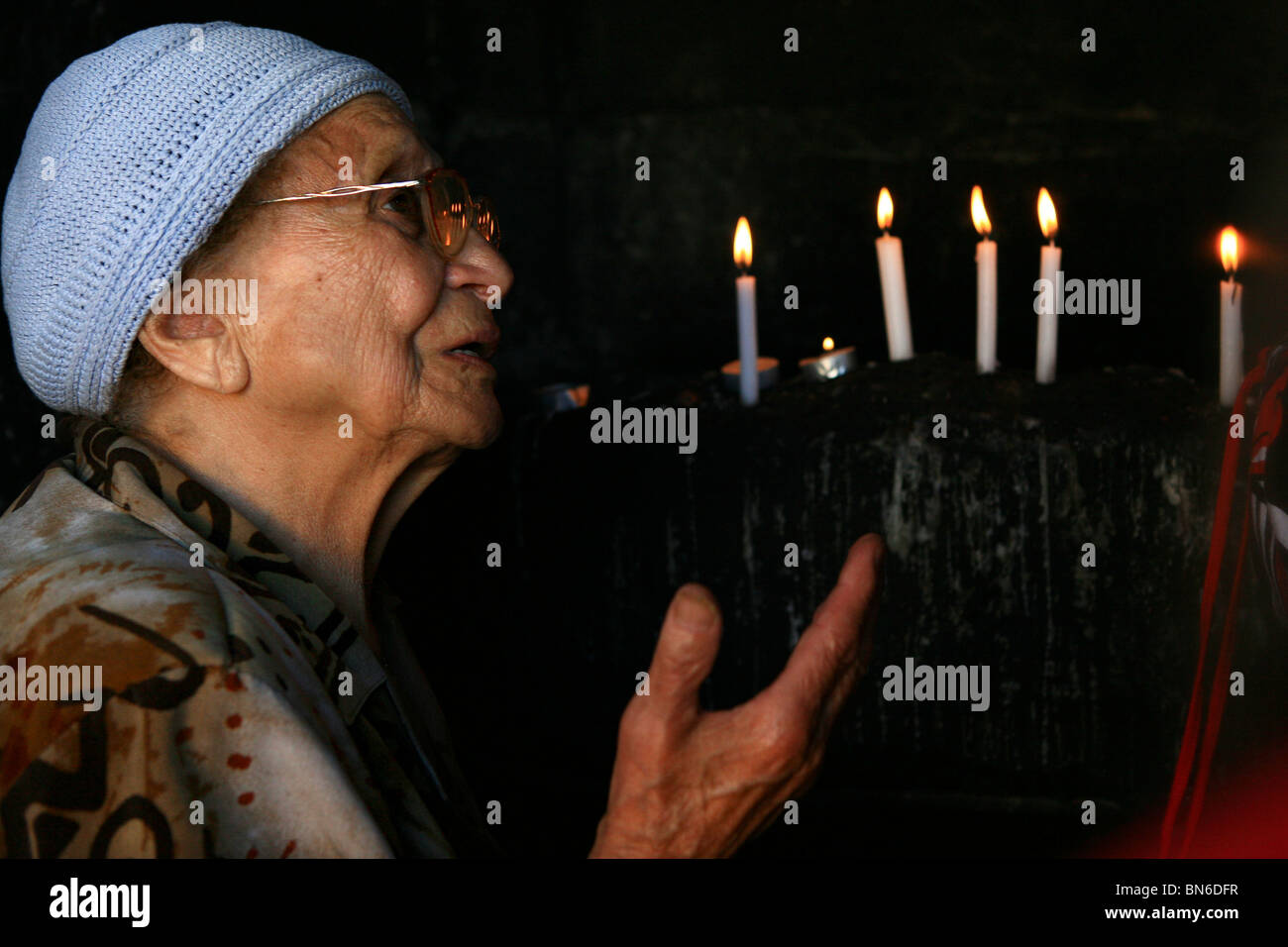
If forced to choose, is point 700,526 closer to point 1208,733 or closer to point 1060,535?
point 1060,535

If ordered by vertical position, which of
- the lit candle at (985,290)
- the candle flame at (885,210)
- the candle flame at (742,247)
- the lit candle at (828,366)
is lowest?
the lit candle at (828,366)

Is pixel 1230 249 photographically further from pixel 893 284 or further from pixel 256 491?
pixel 256 491

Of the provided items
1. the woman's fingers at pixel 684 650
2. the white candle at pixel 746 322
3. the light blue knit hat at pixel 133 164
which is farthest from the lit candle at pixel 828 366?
the woman's fingers at pixel 684 650

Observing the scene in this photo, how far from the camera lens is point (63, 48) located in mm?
2627

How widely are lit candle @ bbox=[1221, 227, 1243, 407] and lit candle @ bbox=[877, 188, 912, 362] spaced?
0.62 meters

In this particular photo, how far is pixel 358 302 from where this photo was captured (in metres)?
1.84

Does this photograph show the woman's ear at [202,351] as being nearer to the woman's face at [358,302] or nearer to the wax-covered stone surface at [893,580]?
the woman's face at [358,302]

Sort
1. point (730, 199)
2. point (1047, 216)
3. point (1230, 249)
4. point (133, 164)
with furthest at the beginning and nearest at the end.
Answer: point (730, 199) < point (1047, 216) < point (1230, 249) < point (133, 164)

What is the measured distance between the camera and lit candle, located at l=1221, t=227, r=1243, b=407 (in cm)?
234

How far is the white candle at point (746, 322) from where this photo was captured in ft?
8.68

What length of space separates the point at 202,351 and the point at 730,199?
6.44 feet

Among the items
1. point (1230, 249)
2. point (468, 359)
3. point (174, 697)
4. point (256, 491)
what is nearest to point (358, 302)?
point (468, 359)

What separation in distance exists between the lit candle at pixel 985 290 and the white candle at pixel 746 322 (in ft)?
1.50
